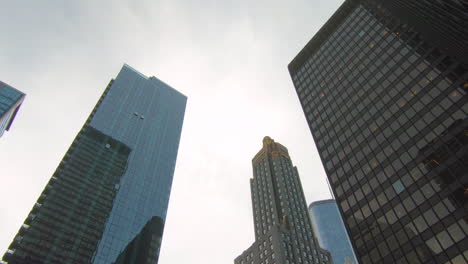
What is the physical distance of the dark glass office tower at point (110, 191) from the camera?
92.9 m

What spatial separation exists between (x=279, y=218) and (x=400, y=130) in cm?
8110

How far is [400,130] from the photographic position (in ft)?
180

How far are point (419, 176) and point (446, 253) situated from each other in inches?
472

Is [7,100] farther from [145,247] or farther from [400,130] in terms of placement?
[400,130]

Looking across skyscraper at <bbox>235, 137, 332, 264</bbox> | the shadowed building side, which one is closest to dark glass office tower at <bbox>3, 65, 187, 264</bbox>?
the shadowed building side

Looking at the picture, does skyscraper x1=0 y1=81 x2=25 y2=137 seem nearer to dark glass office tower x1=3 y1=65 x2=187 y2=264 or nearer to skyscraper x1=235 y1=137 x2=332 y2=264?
dark glass office tower x1=3 y1=65 x2=187 y2=264

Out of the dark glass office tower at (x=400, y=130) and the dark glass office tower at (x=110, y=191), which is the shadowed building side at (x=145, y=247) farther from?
the dark glass office tower at (x=400, y=130)

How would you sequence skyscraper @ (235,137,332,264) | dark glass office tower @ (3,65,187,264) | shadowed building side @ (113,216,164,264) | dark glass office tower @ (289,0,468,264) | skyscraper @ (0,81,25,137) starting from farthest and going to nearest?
skyscraper @ (235,137,332,264)
shadowed building side @ (113,216,164,264)
dark glass office tower @ (3,65,187,264)
skyscraper @ (0,81,25,137)
dark glass office tower @ (289,0,468,264)

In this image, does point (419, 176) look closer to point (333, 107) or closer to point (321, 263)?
point (333, 107)

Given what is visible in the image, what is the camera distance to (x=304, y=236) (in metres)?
125

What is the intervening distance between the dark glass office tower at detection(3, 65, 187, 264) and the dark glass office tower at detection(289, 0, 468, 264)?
70.3 meters

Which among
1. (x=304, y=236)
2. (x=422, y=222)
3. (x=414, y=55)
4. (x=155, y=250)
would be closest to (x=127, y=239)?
(x=155, y=250)

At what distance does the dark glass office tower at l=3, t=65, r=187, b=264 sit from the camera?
92875mm

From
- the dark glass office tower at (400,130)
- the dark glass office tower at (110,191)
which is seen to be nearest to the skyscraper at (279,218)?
the dark glass office tower at (110,191)
